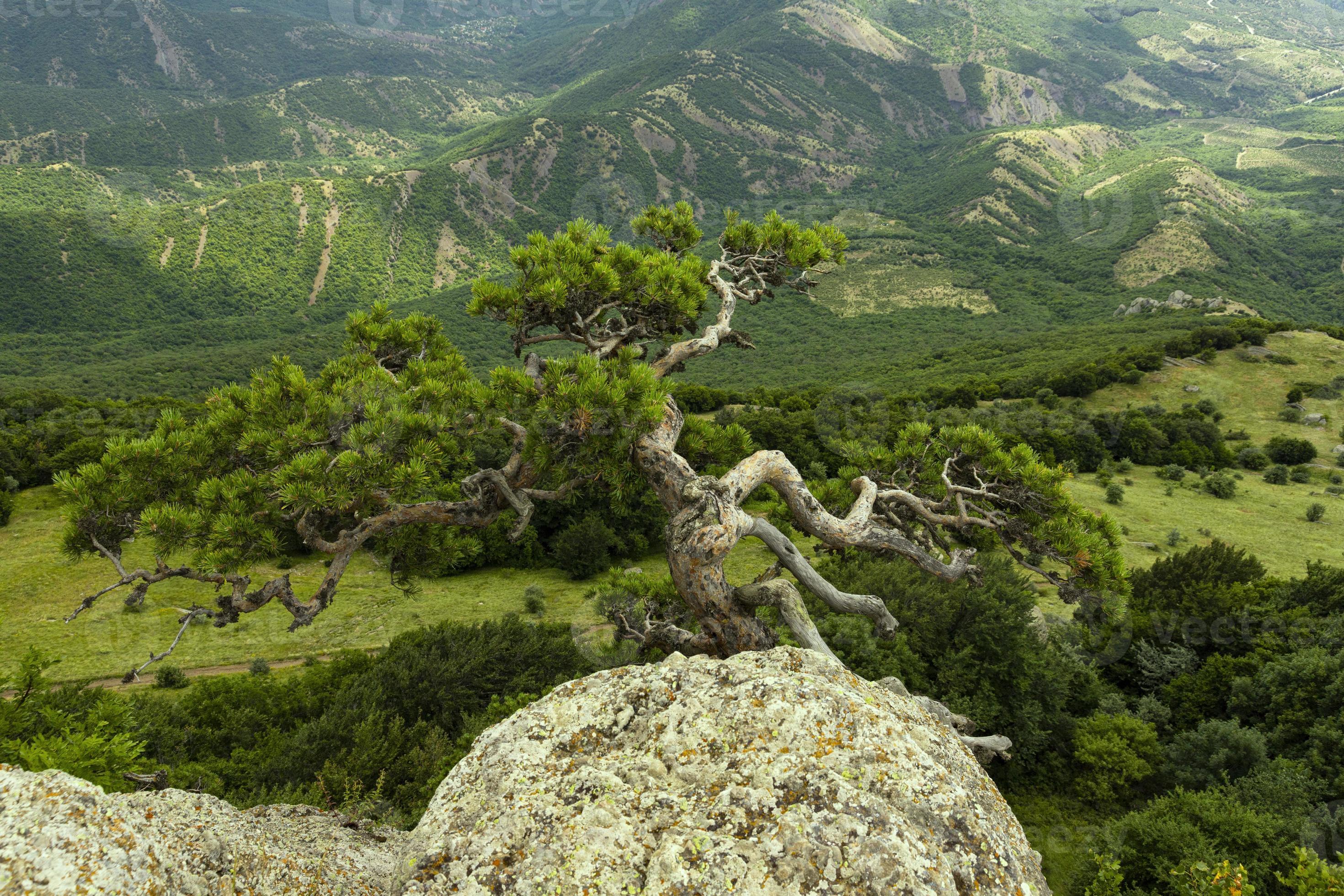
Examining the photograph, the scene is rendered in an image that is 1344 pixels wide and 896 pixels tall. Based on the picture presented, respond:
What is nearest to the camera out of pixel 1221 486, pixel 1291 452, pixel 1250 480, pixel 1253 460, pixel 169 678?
pixel 169 678

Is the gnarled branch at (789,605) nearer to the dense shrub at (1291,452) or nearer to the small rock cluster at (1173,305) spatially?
the dense shrub at (1291,452)

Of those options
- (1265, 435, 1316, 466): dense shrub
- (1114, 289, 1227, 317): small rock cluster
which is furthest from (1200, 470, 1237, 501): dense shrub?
(1114, 289, 1227, 317): small rock cluster

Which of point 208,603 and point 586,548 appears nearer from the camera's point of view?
point 208,603

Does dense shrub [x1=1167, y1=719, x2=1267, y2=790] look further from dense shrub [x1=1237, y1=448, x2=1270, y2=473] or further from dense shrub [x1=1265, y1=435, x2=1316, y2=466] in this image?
dense shrub [x1=1265, y1=435, x2=1316, y2=466]

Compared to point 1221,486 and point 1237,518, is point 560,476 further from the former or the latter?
point 1221,486

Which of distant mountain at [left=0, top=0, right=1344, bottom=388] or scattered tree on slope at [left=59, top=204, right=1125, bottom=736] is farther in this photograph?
distant mountain at [left=0, top=0, right=1344, bottom=388]

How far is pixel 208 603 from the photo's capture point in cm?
1867

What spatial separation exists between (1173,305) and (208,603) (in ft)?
346

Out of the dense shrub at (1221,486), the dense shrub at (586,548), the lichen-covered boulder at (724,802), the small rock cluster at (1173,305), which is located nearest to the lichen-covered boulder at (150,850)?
the lichen-covered boulder at (724,802)

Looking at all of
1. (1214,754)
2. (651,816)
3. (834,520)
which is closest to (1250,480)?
(1214,754)

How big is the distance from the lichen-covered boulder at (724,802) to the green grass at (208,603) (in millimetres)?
13975

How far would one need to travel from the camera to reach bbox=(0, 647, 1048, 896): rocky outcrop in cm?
231

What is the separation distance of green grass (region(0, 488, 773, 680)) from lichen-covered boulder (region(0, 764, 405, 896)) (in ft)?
43.9

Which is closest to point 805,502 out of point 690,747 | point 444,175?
point 690,747
